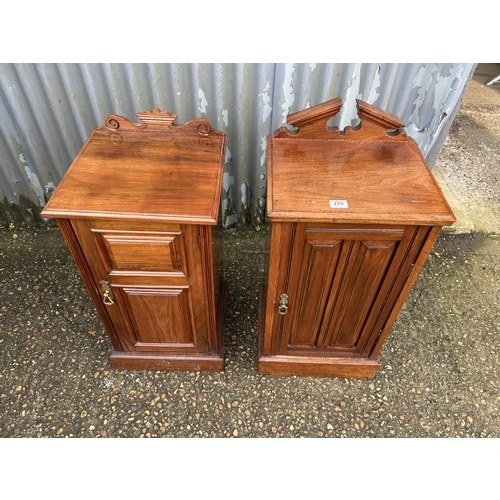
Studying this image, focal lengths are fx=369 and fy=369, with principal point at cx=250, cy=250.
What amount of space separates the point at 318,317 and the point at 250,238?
1.25 meters

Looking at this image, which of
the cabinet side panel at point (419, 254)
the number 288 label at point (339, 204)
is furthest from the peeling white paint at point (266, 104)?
the cabinet side panel at point (419, 254)

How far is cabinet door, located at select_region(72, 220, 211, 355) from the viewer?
141 cm

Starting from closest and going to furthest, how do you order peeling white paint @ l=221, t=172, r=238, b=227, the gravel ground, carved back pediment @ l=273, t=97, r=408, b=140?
carved back pediment @ l=273, t=97, r=408, b=140, the gravel ground, peeling white paint @ l=221, t=172, r=238, b=227

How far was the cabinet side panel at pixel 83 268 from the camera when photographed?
4.60 ft

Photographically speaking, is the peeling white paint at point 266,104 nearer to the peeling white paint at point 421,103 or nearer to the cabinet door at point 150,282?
the peeling white paint at point 421,103

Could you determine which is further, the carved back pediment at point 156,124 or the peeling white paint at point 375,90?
the peeling white paint at point 375,90

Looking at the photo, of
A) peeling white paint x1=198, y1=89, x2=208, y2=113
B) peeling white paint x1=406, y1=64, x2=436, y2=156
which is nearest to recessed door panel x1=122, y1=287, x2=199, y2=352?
peeling white paint x1=198, y1=89, x2=208, y2=113

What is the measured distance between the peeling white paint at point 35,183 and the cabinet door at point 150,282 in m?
1.54

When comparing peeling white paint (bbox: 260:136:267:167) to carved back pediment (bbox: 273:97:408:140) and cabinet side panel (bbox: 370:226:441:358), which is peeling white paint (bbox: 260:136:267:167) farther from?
cabinet side panel (bbox: 370:226:441:358)

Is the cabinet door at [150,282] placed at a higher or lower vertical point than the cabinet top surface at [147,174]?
lower

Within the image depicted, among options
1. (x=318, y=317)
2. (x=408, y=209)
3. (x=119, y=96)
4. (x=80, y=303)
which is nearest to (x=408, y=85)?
(x=408, y=209)

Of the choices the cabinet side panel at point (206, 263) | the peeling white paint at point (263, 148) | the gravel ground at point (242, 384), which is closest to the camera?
the cabinet side panel at point (206, 263)

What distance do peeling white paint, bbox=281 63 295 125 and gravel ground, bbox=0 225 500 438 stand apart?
3.80 feet

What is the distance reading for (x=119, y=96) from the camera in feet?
7.46
